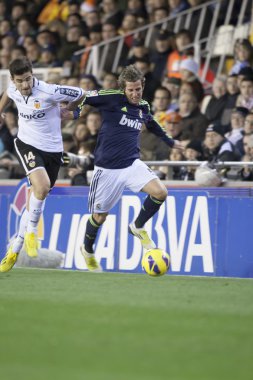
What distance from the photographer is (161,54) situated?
65.9ft

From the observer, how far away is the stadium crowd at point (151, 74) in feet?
52.4

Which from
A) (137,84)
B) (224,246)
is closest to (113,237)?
(224,246)

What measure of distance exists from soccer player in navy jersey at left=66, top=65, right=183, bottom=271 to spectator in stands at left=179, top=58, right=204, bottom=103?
498cm

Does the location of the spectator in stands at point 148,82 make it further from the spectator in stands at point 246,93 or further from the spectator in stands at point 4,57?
the spectator in stands at point 4,57

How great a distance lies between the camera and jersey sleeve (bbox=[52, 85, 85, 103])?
12.5 metres

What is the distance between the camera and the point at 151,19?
71.6 feet

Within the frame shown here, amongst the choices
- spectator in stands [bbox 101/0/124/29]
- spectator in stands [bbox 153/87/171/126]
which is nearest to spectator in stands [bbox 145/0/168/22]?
spectator in stands [bbox 101/0/124/29]

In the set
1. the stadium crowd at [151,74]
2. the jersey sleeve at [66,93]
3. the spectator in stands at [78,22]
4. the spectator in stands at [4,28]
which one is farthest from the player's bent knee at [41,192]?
the spectator in stands at [4,28]

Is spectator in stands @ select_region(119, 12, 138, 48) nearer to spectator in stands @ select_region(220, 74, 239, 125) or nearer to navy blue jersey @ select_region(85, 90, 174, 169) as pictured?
spectator in stands @ select_region(220, 74, 239, 125)

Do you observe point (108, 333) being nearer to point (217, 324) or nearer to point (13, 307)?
point (217, 324)

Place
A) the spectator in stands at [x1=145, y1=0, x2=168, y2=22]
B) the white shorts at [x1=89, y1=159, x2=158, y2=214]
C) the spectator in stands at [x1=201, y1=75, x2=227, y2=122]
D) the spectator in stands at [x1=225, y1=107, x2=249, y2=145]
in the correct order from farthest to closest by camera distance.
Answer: the spectator in stands at [x1=145, y1=0, x2=168, y2=22]
the spectator in stands at [x1=201, y1=75, x2=227, y2=122]
the spectator in stands at [x1=225, y1=107, x2=249, y2=145]
the white shorts at [x1=89, y1=159, x2=158, y2=214]

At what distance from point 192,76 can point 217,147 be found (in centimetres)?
353

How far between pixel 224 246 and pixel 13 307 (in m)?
5.33

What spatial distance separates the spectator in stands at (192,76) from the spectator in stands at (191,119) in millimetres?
497
